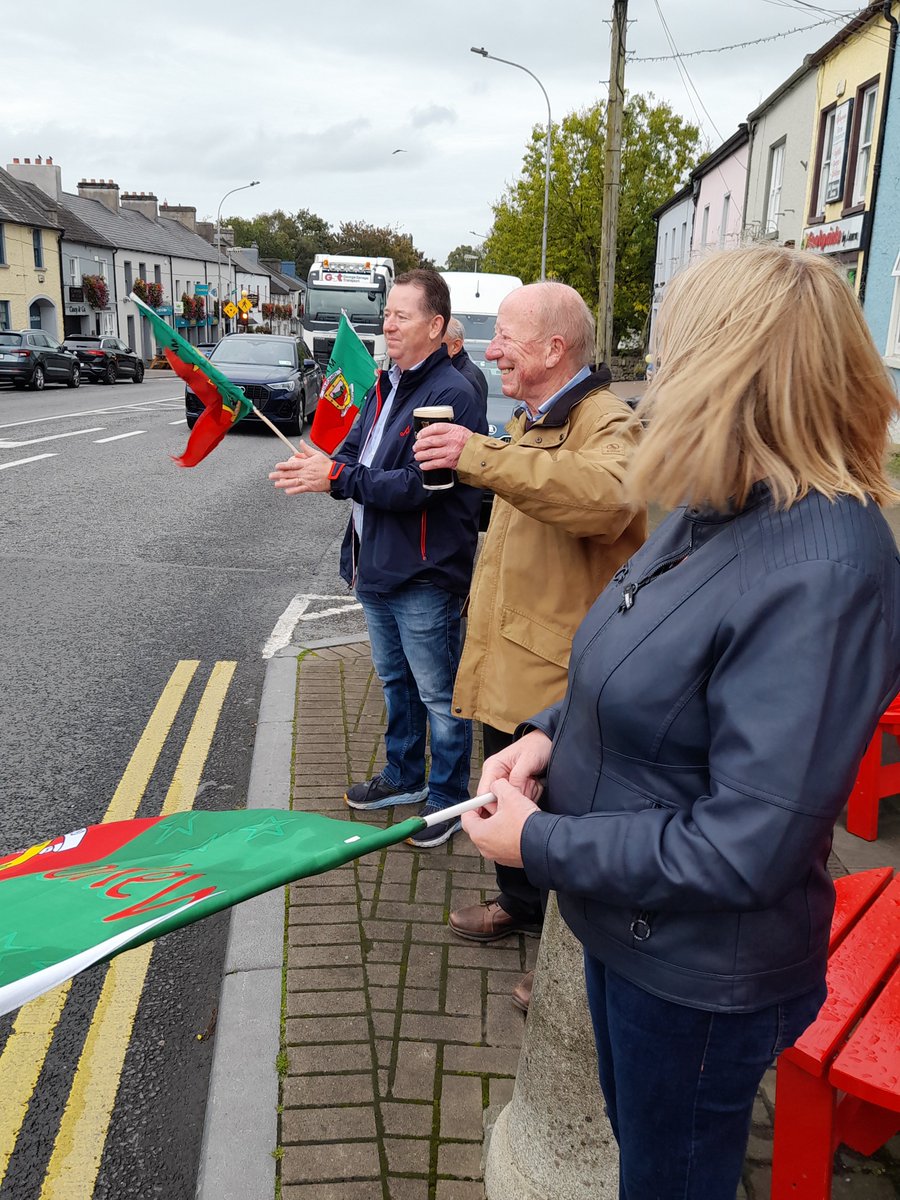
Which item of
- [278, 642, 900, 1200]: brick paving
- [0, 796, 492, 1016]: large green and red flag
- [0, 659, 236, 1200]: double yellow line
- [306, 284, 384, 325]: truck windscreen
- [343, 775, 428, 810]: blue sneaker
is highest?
[306, 284, 384, 325]: truck windscreen

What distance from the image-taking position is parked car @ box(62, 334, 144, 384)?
35812 millimetres

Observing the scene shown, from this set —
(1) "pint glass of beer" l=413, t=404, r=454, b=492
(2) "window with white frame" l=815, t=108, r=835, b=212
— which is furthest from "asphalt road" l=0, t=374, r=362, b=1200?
(2) "window with white frame" l=815, t=108, r=835, b=212

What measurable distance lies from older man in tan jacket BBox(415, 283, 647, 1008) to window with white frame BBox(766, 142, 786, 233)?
903 inches

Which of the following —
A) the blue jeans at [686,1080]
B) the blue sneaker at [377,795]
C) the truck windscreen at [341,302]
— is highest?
the truck windscreen at [341,302]

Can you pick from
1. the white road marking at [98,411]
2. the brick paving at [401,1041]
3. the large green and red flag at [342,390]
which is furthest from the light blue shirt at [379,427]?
the white road marking at [98,411]

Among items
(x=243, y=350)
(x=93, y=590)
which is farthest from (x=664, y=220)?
(x=93, y=590)

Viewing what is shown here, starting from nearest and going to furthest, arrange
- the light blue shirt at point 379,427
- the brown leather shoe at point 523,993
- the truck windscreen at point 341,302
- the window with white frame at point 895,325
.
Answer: the brown leather shoe at point 523,993 → the light blue shirt at point 379,427 → the window with white frame at point 895,325 → the truck windscreen at point 341,302

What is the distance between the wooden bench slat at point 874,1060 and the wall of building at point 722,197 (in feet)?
81.9

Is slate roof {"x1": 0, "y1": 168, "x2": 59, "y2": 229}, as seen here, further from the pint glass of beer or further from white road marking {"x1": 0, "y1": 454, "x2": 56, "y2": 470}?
the pint glass of beer

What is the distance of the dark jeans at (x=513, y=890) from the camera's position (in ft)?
10.7

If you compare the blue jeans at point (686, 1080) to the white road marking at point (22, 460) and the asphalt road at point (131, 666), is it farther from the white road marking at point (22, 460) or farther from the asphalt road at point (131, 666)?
the white road marking at point (22, 460)

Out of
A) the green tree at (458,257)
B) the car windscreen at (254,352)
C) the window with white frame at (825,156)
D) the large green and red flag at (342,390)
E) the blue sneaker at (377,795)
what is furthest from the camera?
the green tree at (458,257)

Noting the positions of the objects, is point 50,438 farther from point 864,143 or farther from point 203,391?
point 864,143

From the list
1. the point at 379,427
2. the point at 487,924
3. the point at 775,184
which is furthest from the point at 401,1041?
the point at 775,184
